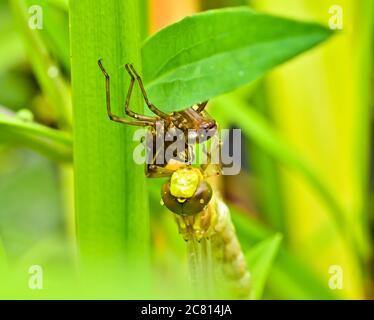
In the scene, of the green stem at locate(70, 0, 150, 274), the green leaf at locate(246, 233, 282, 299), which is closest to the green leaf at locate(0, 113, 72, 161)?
the green stem at locate(70, 0, 150, 274)

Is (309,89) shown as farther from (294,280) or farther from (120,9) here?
(120,9)

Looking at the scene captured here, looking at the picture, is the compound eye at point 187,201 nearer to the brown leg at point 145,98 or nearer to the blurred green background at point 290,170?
the brown leg at point 145,98

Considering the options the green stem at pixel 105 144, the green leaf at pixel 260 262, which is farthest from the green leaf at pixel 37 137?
the green leaf at pixel 260 262

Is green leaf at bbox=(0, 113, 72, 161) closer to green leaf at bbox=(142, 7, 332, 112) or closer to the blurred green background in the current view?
green leaf at bbox=(142, 7, 332, 112)

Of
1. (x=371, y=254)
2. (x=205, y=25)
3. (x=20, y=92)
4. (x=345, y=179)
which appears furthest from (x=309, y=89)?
(x=205, y=25)

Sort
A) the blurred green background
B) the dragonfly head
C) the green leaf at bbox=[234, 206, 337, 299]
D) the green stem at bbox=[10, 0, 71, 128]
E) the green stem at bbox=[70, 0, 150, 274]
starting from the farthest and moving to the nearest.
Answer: the blurred green background, the green leaf at bbox=[234, 206, 337, 299], the green stem at bbox=[10, 0, 71, 128], the dragonfly head, the green stem at bbox=[70, 0, 150, 274]
